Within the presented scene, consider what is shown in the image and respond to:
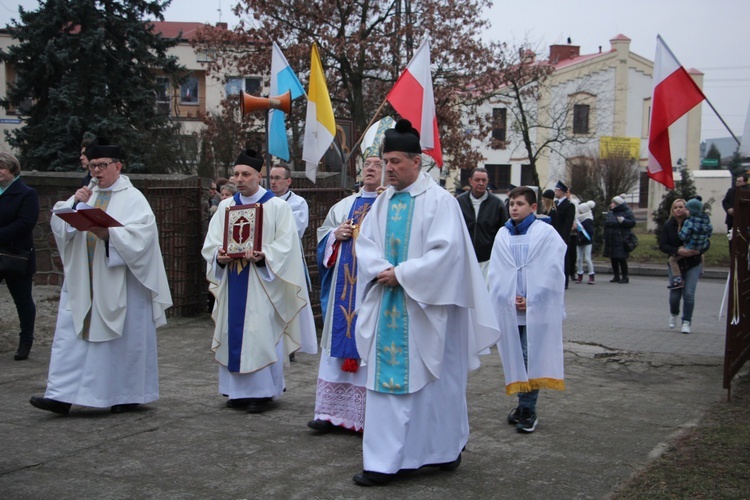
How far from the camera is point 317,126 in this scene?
980cm

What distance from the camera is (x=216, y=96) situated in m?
46.3

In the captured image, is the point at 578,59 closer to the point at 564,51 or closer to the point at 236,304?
the point at 564,51

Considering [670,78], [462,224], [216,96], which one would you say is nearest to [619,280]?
[670,78]

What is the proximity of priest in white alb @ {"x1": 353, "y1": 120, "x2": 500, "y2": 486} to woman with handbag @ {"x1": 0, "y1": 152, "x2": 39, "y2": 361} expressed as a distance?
4357 millimetres

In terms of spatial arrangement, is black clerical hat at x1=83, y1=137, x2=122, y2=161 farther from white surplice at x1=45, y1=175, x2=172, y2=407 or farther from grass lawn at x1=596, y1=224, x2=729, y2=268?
grass lawn at x1=596, y1=224, x2=729, y2=268

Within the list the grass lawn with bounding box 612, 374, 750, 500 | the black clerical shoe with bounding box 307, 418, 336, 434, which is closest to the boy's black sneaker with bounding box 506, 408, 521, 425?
the grass lawn with bounding box 612, 374, 750, 500

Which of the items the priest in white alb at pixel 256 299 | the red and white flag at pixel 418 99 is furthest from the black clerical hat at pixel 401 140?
the red and white flag at pixel 418 99

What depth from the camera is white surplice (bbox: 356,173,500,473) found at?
5.03 metres

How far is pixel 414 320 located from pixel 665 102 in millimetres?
4002

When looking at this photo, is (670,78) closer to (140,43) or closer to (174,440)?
(174,440)

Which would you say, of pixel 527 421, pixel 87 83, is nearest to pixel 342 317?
pixel 527 421

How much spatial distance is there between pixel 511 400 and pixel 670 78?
3321mm

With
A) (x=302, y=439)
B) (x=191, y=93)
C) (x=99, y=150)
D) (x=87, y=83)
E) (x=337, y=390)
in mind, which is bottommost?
(x=302, y=439)

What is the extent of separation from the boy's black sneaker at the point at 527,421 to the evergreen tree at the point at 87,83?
18943 mm
